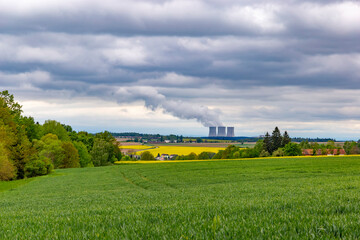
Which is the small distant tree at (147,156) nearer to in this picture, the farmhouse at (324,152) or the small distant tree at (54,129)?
the small distant tree at (54,129)

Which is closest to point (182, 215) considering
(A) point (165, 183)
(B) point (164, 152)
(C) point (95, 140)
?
(A) point (165, 183)

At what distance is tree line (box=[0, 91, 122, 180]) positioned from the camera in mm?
66812

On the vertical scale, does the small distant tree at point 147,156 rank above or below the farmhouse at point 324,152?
below

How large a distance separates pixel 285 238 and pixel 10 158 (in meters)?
76.1

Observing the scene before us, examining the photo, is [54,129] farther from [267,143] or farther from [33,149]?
[267,143]

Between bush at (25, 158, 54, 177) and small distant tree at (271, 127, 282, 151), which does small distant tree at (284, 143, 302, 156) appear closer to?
small distant tree at (271, 127, 282, 151)

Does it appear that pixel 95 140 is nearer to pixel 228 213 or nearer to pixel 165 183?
pixel 165 183

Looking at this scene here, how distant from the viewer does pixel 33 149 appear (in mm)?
75000

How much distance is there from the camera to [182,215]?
859cm

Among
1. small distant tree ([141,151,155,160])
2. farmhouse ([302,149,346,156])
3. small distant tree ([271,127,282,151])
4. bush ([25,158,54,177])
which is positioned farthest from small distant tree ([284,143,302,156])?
bush ([25,158,54,177])

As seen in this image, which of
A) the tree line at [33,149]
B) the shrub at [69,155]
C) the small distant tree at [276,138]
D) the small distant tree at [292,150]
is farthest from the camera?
the small distant tree at [276,138]

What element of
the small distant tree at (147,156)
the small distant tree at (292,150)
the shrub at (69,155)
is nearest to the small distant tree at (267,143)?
the small distant tree at (292,150)

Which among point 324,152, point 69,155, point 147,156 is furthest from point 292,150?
point 69,155

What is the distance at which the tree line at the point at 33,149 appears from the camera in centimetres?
6681
